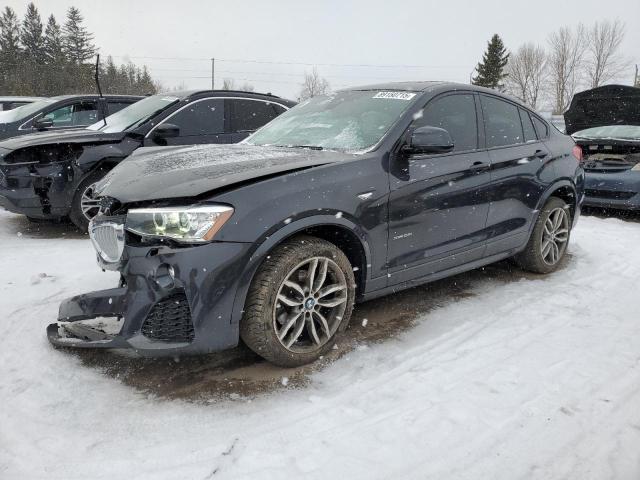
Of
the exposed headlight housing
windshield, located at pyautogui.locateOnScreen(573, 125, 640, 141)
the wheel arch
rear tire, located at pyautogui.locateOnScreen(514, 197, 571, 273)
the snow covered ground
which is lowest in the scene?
the snow covered ground

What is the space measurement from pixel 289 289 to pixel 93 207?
3668mm

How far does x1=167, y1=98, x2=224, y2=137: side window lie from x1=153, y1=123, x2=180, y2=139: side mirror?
1.15ft

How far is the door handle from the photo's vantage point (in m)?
3.73

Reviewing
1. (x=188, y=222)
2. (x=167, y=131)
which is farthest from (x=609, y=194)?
(x=188, y=222)

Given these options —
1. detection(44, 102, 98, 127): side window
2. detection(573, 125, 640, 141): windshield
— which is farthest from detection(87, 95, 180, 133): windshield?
detection(573, 125, 640, 141): windshield

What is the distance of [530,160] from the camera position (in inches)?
170

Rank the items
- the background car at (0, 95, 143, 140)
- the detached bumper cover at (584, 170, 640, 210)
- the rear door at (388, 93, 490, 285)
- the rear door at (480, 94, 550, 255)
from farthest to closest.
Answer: the background car at (0, 95, 143, 140) < the detached bumper cover at (584, 170, 640, 210) < the rear door at (480, 94, 550, 255) < the rear door at (388, 93, 490, 285)

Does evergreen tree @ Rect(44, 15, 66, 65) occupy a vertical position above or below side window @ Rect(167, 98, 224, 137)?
above

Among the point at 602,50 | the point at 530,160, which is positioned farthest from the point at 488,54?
the point at 530,160

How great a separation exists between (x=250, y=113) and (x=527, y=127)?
11.4ft

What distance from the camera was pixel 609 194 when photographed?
7121 mm

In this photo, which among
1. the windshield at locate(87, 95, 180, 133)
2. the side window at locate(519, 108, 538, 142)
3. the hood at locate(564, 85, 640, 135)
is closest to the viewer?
the side window at locate(519, 108, 538, 142)

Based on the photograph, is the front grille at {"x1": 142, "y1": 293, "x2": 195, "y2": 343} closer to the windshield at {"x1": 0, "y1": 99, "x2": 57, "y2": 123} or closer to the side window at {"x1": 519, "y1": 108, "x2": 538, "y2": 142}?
the side window at {"x1": 519, "y1": 108, "x2": 538, "y2": 142}

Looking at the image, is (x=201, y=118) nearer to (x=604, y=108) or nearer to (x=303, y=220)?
(x=303, y=220)
